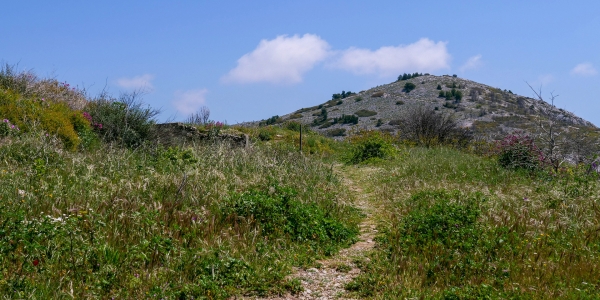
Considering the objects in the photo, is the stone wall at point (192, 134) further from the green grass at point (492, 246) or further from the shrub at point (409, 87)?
the shrub at point (409, 87)

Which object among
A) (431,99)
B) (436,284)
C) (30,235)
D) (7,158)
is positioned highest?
(431,99)

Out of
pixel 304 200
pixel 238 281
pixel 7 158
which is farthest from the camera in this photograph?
pixel 7 158

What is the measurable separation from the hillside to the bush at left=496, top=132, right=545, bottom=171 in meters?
35.6

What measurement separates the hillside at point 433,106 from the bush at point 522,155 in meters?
35.6

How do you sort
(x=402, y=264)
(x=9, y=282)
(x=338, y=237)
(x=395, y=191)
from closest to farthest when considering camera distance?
(x=9, y=282), (x=402, y=264), (x=338, y=237), (x=395, y=191)

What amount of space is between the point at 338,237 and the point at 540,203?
374 cm

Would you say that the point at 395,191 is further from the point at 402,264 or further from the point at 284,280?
the point at 284,280

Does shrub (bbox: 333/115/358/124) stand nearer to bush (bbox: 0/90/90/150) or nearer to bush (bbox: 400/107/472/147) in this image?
bush (bbox: 400/107/472/147)

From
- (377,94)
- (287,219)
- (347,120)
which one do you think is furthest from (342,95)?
(287,219)

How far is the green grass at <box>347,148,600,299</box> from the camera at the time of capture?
5066 millimetres

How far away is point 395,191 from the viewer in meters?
10.1

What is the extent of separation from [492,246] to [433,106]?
59713 millimetres

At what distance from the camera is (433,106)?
63.5 metres

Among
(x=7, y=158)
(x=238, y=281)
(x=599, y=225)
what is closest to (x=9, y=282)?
(x=238, y=281)
